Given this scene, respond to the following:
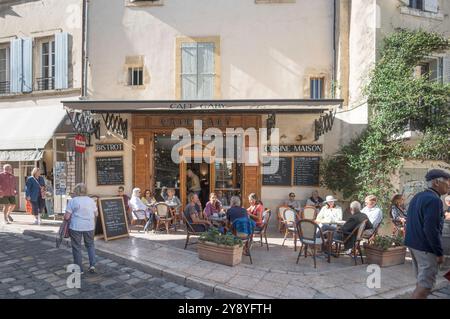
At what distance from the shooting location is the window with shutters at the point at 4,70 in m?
11.6

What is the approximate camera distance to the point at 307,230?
604cm

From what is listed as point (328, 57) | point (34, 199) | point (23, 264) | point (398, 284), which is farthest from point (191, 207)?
point (328, 57)

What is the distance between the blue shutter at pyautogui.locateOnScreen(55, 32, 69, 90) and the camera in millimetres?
10562

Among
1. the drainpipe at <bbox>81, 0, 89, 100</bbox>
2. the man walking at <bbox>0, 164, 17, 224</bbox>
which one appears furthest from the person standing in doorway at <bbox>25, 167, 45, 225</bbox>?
the drainpipe at <bbox>81, 0, 89, 100</bbox>

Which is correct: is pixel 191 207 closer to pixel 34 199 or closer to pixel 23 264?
pixel 23 264

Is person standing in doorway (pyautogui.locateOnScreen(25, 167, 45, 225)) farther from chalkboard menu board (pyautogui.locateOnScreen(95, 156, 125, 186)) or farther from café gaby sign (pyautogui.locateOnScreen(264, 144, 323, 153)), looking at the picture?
café gaby sign (pyautogui.locateOnScreen(264, 144, 323, 153))

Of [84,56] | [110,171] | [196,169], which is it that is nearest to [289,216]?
[196,169]

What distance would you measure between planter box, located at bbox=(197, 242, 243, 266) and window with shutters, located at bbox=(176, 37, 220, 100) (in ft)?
17.5

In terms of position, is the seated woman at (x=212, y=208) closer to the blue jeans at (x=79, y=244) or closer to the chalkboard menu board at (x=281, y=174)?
the chalkboard menu board at (x=281, y=174)

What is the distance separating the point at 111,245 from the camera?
689 centimetres

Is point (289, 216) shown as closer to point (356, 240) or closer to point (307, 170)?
point (356, 240)

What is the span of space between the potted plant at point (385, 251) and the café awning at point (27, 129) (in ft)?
28.7

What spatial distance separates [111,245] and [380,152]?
21.8ft

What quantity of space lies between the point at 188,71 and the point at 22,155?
5447 millimetres
